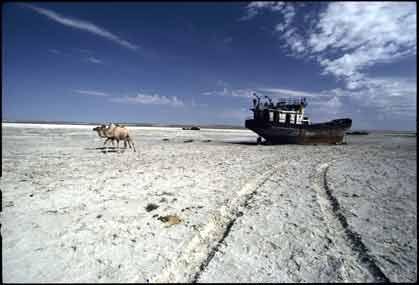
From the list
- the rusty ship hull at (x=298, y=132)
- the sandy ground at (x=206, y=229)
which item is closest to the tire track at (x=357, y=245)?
the sandy ground at (x=206, y=229)

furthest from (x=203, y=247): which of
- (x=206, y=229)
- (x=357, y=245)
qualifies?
(x=357, y=245)

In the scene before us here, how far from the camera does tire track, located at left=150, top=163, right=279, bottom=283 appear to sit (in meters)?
3.41

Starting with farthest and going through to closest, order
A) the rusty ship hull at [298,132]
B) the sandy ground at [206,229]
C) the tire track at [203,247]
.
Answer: the rusty ship hull at [298,132] < the sandy ground at [206,229] < the tire track at [203,247]

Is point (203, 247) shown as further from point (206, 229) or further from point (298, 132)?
point (298, 132)

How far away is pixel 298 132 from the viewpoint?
1050 inches

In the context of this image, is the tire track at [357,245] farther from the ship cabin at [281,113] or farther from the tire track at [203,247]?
the ship cabin at [281,113]

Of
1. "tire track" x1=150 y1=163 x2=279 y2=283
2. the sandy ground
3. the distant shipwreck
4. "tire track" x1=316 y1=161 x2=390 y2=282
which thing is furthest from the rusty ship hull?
"tire track" x1=150 y1=163 x2=279 y2=283

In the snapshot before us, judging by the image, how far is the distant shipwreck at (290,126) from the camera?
26344mm

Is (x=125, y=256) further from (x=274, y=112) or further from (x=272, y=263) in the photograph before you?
(x=274, y=112)

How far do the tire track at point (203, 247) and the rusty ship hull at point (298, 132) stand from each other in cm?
2079

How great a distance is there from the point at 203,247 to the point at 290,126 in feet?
79.4

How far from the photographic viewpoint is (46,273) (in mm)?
3314

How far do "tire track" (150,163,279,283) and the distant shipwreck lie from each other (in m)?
21.0

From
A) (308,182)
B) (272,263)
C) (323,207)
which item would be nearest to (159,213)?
(272,263)
